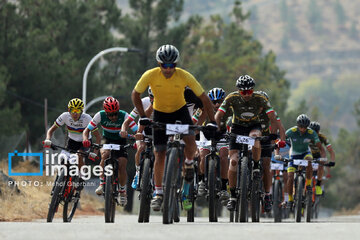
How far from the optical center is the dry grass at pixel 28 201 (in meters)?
19.1

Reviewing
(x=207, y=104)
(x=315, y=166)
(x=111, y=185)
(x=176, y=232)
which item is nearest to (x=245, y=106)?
(x=111, y=185)

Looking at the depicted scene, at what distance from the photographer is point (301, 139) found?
748 inches

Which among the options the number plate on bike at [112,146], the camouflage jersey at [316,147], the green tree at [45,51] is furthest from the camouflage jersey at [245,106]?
the green tree at [45,51]

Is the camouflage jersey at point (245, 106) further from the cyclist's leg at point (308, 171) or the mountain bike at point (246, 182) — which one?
the cyclist's leg at point (308, 171)

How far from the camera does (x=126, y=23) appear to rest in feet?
182

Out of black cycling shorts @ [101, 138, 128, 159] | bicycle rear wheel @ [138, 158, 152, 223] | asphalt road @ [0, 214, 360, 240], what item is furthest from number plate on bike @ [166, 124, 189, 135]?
black cycling shorts @ [101, 138, 128, 159]

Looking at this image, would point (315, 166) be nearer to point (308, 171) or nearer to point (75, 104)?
point (308, 171)

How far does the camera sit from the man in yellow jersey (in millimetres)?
11281

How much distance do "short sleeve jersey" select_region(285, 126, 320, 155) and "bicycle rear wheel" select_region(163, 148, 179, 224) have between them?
8215 millimetres

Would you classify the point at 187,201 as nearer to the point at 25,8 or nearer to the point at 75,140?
the point at 75,140

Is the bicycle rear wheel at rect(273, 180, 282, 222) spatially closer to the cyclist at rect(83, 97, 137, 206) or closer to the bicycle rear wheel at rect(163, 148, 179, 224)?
the cyclist at rect(83, 97, 137, 206)

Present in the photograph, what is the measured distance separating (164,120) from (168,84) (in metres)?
0.55

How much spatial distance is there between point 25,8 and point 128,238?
3451cm

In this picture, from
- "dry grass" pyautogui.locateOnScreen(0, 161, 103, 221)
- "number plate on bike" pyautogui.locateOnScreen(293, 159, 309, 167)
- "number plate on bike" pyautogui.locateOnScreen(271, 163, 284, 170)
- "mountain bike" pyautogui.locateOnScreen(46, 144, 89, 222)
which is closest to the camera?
"mountain bike" pyautogui.locateOnScreen(46, 144, 89, 222)
